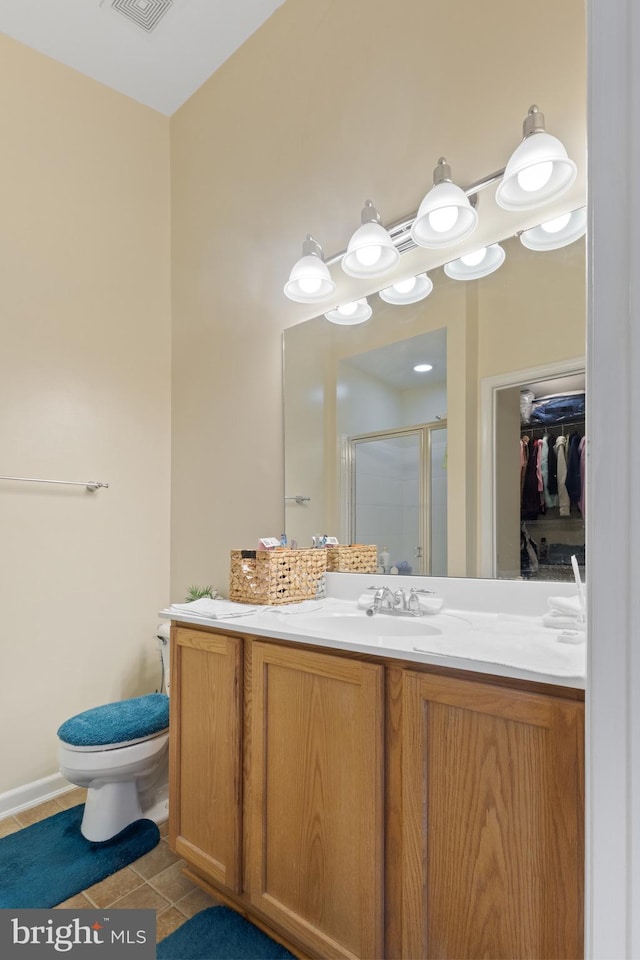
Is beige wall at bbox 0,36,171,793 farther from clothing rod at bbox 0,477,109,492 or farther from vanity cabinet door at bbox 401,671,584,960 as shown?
vanity cabinet door at bbox 401,671,584,960

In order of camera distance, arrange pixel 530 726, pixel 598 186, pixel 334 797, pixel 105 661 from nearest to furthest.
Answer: pixel 598 186
pixel 530 726
pixel 334 797
pixel 105 661

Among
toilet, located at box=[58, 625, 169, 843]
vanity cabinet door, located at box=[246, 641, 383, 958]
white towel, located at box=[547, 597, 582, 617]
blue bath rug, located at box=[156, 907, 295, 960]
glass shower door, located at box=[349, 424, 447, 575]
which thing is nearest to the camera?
vanity cabinet door, located at box=[246, 641, 383, 958]

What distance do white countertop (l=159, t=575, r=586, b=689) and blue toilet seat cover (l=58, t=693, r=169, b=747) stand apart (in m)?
0.51

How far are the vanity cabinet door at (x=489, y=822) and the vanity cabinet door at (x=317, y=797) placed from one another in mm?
87

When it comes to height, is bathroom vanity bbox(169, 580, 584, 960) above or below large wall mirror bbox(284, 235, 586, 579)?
below

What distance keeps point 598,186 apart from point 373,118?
5.60 feet

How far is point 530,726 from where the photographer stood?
89 cm

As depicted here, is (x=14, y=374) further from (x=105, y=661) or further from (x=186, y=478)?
(x=105, y=661)

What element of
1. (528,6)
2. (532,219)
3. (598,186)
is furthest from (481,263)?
(598,186)

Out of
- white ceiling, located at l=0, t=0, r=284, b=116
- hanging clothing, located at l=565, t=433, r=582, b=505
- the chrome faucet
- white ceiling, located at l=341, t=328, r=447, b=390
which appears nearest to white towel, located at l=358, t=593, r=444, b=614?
the chrome faucet

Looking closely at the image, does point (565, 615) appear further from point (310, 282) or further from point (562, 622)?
point (310, 282)

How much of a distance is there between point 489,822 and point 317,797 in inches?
16.8

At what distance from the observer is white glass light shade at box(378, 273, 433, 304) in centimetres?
169

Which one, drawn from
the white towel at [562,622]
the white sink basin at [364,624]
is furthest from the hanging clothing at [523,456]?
the white sink basin at [364,624]
